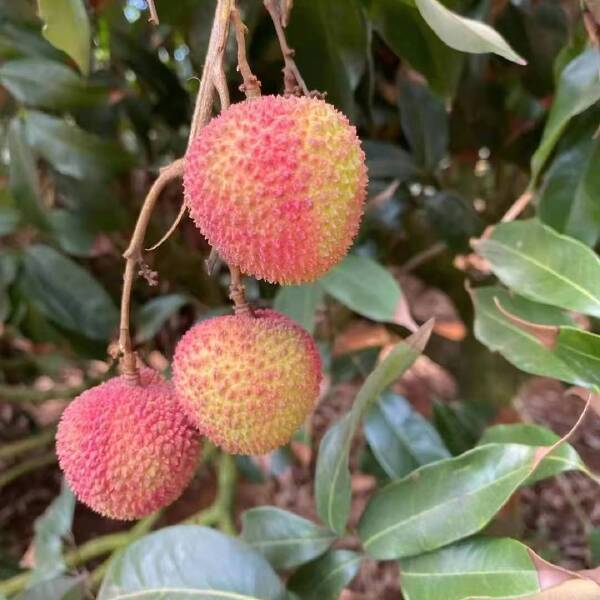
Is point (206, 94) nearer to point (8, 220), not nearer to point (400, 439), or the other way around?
point (400, 439)

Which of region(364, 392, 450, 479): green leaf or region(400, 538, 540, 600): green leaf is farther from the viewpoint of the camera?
region(364, 392, 450, 479): green leaf

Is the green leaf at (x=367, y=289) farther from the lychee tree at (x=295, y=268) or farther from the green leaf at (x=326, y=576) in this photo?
the green leaf at (x=326, y=576)

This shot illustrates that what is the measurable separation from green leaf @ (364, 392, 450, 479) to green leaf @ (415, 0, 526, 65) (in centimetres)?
38

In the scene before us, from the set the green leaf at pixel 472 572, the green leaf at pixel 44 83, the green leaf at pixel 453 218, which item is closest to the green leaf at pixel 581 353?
the green leaf at pixel 472 572

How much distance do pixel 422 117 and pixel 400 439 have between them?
39 cm

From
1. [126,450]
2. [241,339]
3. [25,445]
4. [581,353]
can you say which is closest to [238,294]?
[241,339]

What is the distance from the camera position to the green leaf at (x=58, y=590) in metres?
0.63

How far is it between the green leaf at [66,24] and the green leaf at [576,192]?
0.41 m

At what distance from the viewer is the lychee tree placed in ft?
1.47

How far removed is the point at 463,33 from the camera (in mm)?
445

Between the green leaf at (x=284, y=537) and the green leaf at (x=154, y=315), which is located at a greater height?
the green leaf at (x=154, y=315)

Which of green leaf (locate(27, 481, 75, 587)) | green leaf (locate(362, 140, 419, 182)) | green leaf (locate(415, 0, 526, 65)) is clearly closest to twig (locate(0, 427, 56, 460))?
green leaf (locate(27, 481, 75, 587))

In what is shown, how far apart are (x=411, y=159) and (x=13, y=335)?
775mm

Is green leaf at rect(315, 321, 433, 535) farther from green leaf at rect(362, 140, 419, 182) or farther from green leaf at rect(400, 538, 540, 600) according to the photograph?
green leaf at rect(362, 140, 419, 182)
